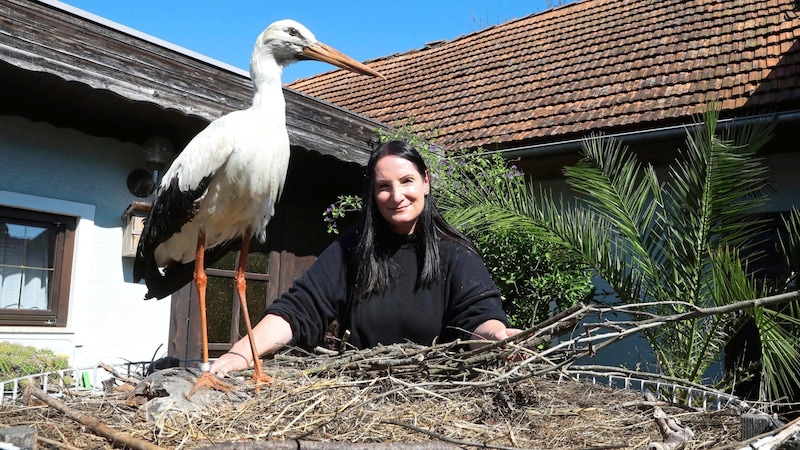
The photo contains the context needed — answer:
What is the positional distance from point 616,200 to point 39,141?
4.24 meters

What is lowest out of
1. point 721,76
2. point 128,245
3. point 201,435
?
point 201,435

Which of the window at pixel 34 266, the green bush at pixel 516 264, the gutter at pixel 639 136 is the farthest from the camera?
the green bush at pixel 516 264

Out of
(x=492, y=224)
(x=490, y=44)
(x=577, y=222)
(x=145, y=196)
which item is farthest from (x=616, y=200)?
(x=490, y=44)

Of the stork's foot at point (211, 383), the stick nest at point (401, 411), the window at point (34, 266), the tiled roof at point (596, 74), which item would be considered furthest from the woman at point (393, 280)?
the tiled roof at point (596, 74)

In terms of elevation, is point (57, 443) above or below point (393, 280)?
below

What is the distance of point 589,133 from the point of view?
692 centimetres

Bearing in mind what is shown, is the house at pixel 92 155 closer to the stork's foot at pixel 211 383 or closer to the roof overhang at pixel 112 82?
the roof overhang at pixel 112 82

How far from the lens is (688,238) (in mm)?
4562

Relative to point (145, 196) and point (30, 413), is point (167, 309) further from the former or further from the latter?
point (30, 413)

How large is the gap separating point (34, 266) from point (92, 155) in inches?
37.0

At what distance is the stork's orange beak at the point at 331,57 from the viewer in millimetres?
2933

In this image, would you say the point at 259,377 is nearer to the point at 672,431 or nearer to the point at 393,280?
the point at 393,280

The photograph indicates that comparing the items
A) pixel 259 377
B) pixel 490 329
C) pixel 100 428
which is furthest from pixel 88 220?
pixel 100 428

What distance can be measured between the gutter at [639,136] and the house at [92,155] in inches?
73.1
